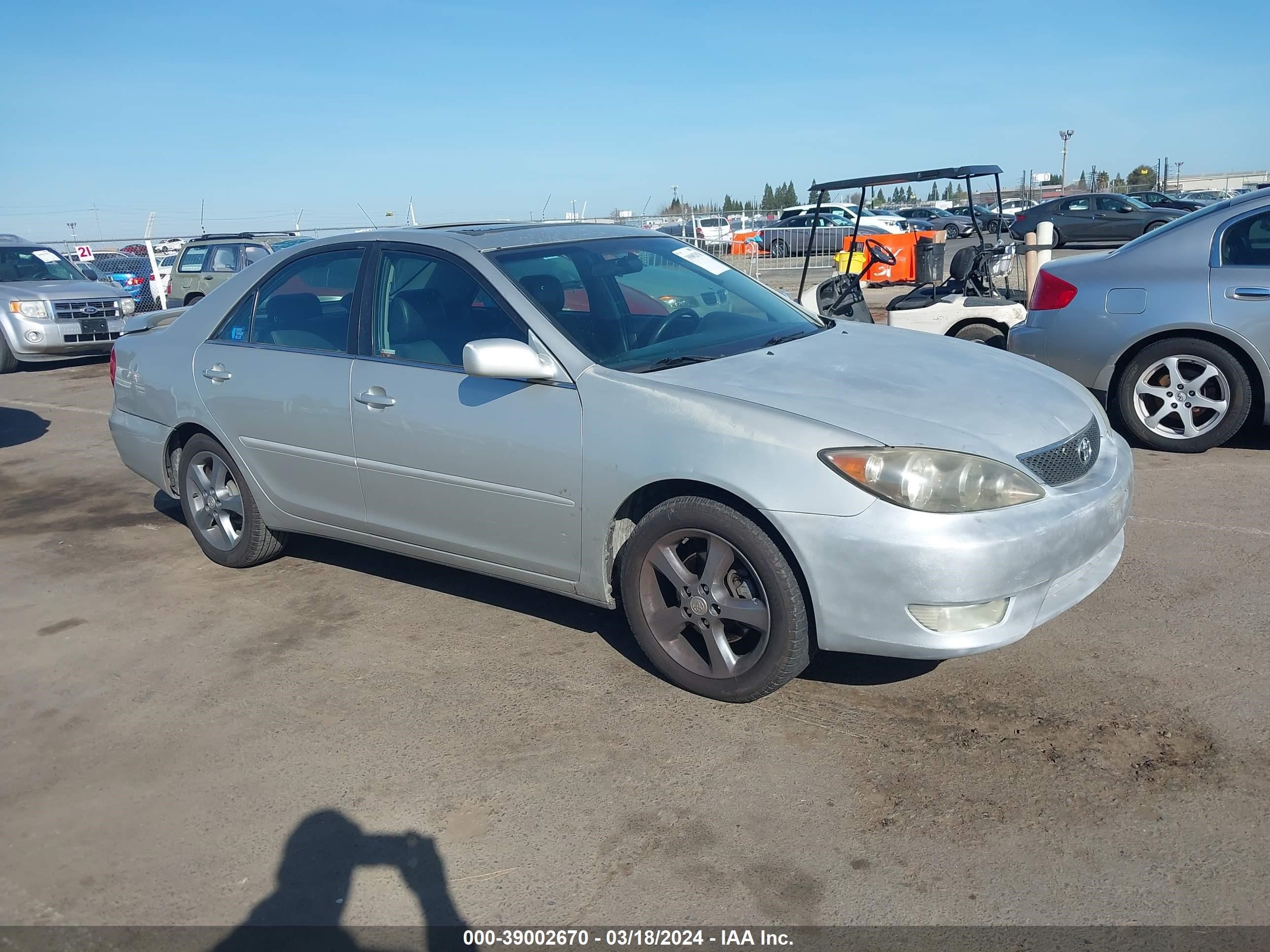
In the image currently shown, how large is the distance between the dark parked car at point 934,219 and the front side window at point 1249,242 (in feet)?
64.9

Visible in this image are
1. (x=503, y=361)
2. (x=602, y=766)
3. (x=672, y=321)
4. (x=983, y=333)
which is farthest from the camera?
(x=983, y=333)

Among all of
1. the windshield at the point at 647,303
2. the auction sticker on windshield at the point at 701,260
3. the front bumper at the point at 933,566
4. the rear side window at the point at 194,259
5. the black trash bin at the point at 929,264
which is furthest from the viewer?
the rear side window at the point at 194,259

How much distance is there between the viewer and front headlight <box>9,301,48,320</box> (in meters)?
13.9

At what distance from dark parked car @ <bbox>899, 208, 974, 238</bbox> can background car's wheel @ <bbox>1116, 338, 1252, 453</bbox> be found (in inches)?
779

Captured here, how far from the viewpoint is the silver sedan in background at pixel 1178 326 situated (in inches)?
249

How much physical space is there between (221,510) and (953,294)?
5927mm

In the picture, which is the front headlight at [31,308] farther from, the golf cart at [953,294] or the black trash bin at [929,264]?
the black trash bin at [929,264]

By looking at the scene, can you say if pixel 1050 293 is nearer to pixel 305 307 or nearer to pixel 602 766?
pixel 305 307

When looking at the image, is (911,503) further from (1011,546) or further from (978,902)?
(978,902)

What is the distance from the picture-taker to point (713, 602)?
3678mm

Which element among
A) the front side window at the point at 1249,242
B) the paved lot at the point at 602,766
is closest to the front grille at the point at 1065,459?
the paved lot at the point at 602,766

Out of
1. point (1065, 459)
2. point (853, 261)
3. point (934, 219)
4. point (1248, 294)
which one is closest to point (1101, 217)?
point (934, 219)

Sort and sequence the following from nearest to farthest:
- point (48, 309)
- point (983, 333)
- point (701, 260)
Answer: point (701, 260) → point (983, 333) → point (48, 309)

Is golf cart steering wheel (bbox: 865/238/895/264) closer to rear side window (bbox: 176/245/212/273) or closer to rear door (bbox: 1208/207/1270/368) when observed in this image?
rear door (bbox: 1208/207/1270/368)
